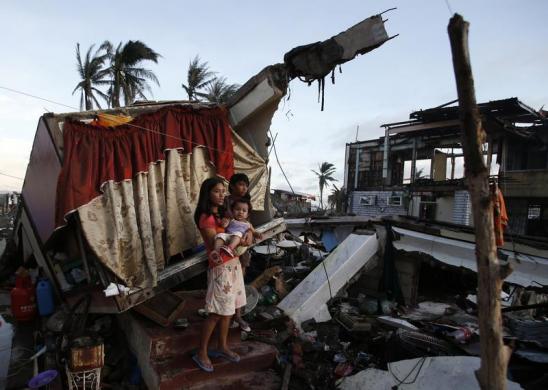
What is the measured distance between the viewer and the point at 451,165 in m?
20.9

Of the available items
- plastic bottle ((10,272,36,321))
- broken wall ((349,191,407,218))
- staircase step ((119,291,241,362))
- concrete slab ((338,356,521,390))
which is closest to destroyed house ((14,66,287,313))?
staircase step ((119,291,241,362))

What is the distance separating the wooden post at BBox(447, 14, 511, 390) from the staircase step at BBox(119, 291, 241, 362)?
2.98m

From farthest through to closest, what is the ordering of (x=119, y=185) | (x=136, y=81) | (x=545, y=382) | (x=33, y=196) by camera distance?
(x=136, y=81), (x=33, y=196), (x=119, y=185), (x=545, y=382)

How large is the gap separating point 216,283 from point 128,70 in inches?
814

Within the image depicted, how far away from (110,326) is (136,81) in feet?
64.4

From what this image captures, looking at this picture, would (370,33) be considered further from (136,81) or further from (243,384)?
(136,81)

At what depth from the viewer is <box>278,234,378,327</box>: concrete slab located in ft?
19.0

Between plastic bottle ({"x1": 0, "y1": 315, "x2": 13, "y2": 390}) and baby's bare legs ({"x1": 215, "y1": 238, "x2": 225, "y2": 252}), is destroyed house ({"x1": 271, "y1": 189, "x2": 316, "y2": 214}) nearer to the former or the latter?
plastic bottle ({"x1": 0, "y1": 315, "x2": 13, "y2": 390})

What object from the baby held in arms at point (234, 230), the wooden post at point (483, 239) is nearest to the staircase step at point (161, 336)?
the baby held in arms at point (234, 230)

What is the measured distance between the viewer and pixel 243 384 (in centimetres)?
371

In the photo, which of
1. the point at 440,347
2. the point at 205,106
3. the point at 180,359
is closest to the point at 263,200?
the point at 205,106

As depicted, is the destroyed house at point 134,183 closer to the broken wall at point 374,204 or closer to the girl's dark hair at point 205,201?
the girl's dark hair at point 205,201

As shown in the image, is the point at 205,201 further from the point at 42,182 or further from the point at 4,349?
the point at 4,349

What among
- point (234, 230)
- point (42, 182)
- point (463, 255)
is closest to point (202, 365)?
point (234, 230)
